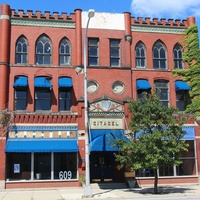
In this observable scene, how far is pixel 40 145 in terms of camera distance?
24609mm

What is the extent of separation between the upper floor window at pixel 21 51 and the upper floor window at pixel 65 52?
9.01ft

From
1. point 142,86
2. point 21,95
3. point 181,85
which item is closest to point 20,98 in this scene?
point 21,95

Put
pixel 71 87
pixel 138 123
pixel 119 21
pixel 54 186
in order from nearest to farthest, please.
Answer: pixel 138 123 → pixel 54 186 → pixel 71 87 → pixel 119 21

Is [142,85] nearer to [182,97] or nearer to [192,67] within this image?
[182,97]

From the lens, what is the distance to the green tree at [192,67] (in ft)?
91.1

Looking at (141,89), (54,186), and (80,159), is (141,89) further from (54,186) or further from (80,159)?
(54,186)

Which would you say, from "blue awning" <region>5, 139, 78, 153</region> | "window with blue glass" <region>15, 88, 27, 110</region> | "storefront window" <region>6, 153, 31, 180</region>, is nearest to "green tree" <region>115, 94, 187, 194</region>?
"blue awning" <region>5, 139, 78, 153</region>

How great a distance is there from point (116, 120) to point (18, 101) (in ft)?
25.0

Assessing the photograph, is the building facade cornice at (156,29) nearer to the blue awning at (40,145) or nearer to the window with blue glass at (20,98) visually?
the window with blue glass at (20,98)

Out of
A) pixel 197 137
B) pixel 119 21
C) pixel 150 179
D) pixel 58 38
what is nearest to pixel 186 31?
pixel 119 21

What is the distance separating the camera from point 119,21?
1125 inches

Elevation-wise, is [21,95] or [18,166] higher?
[21,95]

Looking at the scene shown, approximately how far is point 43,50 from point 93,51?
3997 millimetres

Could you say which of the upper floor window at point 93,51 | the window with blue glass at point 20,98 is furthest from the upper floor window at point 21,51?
the upper floor window at point 93,51
